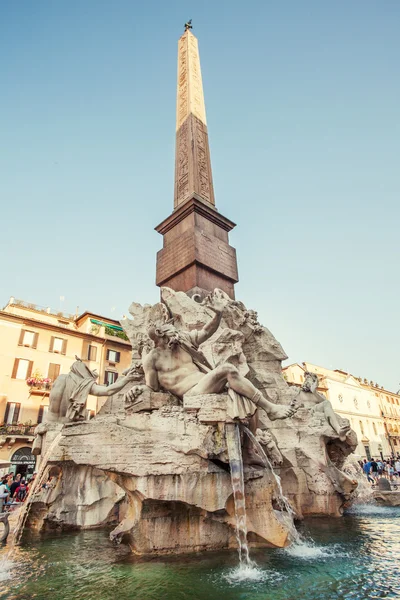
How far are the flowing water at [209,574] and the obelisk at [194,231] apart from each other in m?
4.47

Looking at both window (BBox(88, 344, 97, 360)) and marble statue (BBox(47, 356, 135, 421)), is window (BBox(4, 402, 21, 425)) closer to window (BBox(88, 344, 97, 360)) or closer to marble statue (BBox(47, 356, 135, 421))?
window (BBox(88, 344, 97, 360))

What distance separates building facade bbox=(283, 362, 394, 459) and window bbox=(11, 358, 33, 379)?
1987 cm

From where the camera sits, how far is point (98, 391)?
221 inches

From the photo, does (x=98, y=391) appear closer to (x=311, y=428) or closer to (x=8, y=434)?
(x=311, y=428)

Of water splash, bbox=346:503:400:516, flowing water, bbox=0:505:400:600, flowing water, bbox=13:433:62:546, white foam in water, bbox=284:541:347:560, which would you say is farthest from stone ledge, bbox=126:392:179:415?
water splash, bbox=346:503:400:516

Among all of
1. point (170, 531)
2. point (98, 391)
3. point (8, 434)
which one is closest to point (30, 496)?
point (98, 391)

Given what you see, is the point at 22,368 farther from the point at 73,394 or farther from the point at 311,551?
the point at 311,551

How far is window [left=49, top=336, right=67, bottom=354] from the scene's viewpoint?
21.6 m

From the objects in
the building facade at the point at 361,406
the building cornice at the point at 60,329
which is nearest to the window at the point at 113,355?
the building cornice at the point at 60,329

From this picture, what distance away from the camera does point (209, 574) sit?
2777 millimetres

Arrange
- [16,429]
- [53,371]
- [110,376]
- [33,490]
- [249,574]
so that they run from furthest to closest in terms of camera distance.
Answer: [110,376] < [53,371] < [16,429] < [33,490] < [249,574]

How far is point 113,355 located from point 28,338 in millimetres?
5180

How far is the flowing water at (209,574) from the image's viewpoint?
97.0 inches

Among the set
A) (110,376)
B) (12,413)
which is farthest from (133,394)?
(110,376)
